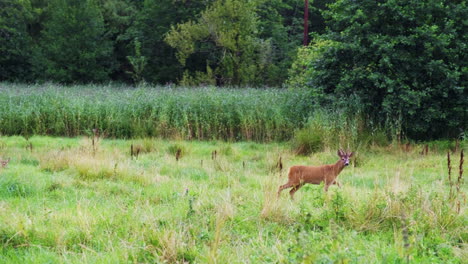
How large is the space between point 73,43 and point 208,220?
32.5 metres

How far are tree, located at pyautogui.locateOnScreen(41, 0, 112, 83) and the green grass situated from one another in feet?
92.6

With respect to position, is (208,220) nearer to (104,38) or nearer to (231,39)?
(231,39)

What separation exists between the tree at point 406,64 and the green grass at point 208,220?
4.97 meters

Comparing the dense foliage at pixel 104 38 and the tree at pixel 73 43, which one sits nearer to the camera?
the dense foliage at pixel 104 38

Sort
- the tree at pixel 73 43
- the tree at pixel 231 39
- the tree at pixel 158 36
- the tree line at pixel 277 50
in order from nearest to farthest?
the tree line at pixel 277 50
the tree at pixel 231 39
the tree at pixel 73 43
the tree at pixel 158 36

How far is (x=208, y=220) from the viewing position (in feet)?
14.5

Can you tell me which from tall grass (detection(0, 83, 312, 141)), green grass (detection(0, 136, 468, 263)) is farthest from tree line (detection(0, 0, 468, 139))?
green grass (detection(0, 136, 468, 263))

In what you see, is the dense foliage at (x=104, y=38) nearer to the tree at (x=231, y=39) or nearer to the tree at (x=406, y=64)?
the tree at (x=231, y=39)

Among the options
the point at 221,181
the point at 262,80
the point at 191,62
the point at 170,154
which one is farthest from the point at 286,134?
the point at 191,62

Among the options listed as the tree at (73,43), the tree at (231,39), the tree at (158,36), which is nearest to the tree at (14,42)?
the tree at (73,43)

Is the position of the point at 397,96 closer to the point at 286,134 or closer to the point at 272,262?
the point at 286,134

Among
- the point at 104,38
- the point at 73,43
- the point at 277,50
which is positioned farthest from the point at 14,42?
the point at 277,50

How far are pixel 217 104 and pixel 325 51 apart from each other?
11.8 ft

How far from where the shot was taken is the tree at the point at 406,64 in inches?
452
